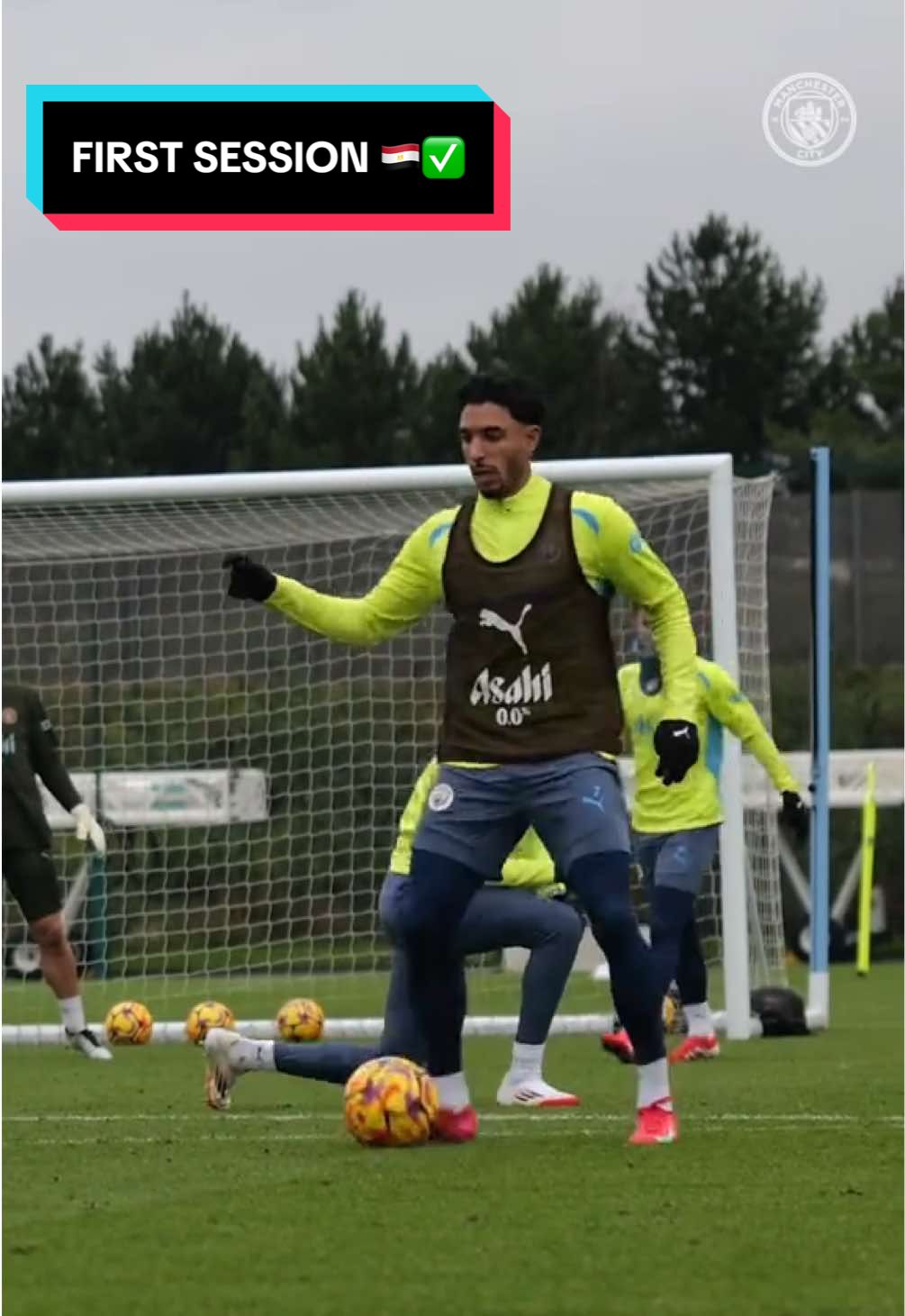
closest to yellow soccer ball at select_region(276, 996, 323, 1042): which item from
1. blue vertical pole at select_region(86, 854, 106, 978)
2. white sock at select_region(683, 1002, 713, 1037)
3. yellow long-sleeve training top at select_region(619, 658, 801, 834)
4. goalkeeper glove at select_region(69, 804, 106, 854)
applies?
goalkeeper glove at select_region(69, 804, 106, 854)

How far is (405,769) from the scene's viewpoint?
1755 centimetres

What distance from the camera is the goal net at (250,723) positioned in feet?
53.9

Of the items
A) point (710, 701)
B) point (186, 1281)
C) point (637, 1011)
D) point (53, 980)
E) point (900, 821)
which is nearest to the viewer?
point (186, 1281)

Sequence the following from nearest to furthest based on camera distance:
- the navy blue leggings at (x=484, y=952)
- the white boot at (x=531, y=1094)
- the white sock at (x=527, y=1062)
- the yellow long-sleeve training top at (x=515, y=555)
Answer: the yellow long-sleeve training top at (x=515, y=555) → the navy blue leggings at (x=484, y=952) → the white boot at (x=531, y=1094) → the white sock at (x=527, y=1062)

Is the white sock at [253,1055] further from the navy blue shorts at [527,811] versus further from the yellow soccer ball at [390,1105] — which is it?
the navy blue shorts at [527,811]

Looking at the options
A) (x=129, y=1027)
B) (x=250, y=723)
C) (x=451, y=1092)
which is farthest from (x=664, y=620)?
(x=250, y=723)

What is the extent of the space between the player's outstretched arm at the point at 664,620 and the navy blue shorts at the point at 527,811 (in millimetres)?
199

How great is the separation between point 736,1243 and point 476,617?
104 inches

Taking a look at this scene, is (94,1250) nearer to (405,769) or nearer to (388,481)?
(388,481)

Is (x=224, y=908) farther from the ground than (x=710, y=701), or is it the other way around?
(x=710, y=701)

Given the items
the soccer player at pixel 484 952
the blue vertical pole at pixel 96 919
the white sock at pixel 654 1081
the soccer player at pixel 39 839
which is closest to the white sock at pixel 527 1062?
the soccer player at pixel 484 952

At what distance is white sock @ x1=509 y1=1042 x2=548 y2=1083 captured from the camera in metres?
10.5

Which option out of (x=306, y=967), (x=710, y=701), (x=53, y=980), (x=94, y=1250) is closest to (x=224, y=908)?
(x=306, y=967)

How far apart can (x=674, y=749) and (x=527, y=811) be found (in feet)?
1.59
